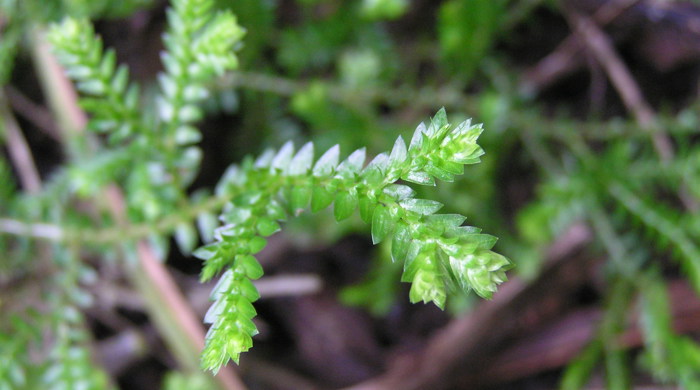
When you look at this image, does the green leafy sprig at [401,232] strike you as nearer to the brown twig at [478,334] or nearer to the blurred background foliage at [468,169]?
the blurred background foliage at [468,169]

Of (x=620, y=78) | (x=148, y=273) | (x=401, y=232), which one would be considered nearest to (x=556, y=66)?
(x=620, y=78)

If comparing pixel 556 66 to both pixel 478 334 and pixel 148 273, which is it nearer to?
pixel 478 334

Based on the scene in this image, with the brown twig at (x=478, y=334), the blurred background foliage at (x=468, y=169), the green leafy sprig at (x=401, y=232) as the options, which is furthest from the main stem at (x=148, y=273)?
the green leafy sprig at (x=401, y=232)

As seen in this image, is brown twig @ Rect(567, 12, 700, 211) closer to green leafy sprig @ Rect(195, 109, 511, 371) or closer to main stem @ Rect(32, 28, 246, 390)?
green leafy sprig @ Rect(195, 109, 511, 371)

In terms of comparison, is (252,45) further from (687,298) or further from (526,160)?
(687,298)

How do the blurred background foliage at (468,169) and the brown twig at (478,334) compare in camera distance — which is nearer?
the blurred background foliage at (468,169)

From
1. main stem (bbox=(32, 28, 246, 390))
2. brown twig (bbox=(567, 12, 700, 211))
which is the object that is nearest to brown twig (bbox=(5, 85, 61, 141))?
main stem (bbox=(32, 28, 246, 390))
